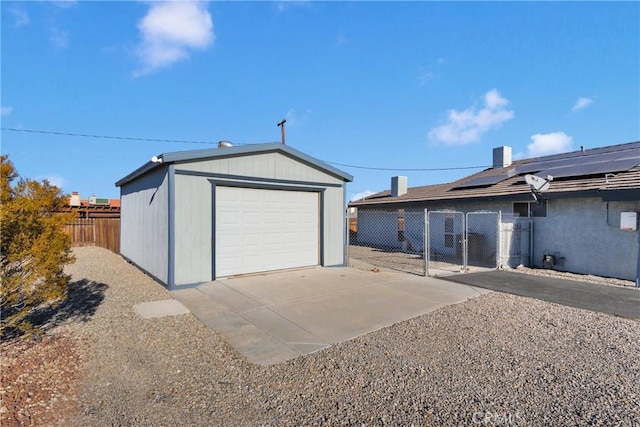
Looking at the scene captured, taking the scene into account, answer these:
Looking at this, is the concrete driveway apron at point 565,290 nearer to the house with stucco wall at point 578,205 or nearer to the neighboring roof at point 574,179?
the house with stucco wall at point 578,205

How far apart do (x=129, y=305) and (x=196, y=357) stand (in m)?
2.99

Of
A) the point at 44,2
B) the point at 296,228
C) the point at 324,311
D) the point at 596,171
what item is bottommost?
the point at 324,311

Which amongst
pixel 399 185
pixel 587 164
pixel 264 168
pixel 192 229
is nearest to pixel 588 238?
pixel 587 164

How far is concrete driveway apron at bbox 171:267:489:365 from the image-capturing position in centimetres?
439

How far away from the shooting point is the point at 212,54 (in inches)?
445

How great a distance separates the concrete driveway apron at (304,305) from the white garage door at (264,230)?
1.51 feet

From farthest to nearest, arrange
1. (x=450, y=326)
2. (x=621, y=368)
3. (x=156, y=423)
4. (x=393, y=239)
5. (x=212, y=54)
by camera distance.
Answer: (x=393, y=239) < (x=212, y=54) < (x=450, y=326) < (x=621, y=368) < (x=156, y=423)

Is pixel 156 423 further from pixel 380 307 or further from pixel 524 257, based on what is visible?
pixel 524 257

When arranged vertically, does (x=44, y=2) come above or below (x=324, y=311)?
above

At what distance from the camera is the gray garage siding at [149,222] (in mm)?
7699

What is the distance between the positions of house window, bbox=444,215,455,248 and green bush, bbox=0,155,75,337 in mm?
13822

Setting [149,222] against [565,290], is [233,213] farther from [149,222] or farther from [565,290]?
[565,290]

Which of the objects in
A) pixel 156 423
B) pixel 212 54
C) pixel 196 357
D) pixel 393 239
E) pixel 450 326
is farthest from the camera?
pixel 393 239

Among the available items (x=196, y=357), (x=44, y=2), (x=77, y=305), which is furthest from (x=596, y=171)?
(x=44, y=2)
